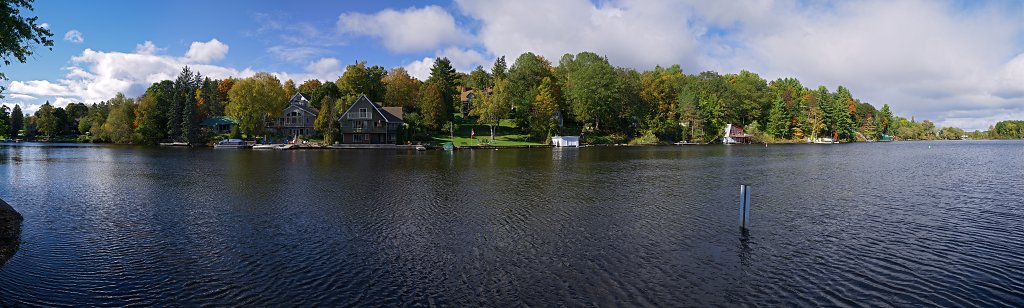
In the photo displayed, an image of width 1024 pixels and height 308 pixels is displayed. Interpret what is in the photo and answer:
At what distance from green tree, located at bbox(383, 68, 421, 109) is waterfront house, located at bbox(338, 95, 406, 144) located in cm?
1482

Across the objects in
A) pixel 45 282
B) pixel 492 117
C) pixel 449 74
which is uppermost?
pixel 449 74

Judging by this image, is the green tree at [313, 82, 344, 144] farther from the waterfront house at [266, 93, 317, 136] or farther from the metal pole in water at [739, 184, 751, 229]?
the metal pole in water at [739, 184, 751, 229]

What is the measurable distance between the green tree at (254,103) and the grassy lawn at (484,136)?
34997 mm

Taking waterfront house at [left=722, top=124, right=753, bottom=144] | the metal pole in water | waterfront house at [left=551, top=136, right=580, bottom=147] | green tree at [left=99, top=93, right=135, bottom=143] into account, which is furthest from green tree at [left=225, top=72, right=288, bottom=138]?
waterfront house at [left=722, top=124, right=753, bottom=144]

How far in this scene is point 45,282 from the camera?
12.5 m

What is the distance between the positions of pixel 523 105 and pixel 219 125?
68.0 meters

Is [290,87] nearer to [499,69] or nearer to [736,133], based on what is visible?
[499,69]

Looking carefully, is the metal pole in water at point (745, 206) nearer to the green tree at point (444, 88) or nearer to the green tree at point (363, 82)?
the green tree at point (444, 88)

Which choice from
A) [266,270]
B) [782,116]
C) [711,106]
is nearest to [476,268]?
[266,270]

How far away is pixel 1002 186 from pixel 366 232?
Answer: 129 ft

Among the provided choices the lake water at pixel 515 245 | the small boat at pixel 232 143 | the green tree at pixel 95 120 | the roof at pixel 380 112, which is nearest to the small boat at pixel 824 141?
the roof at pixel 380 112

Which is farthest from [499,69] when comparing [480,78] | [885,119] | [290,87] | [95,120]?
[885,119]

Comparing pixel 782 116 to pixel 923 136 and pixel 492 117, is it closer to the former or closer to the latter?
pixel 492 117

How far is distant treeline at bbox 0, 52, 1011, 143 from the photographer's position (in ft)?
317
